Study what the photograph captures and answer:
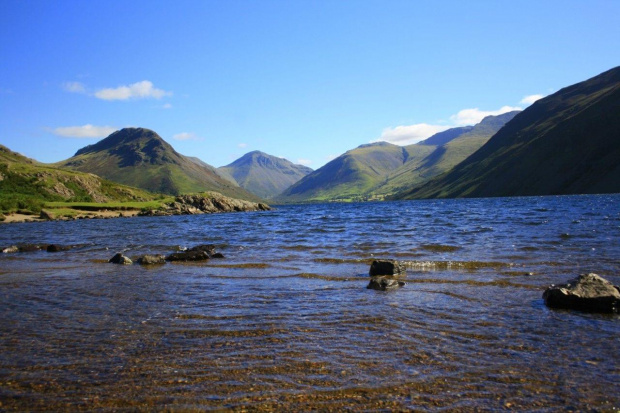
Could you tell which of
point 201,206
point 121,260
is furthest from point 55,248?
point 201,206

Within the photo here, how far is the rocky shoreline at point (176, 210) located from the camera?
101312 millimetres

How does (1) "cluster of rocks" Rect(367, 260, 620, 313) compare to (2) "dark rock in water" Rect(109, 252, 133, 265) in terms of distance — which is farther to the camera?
(2) "dark rock in water" Rect(109, 252, 133, 265)

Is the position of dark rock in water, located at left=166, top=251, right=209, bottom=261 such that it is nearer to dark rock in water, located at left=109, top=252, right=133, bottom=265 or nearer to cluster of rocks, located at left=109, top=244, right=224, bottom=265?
cluster of rocks, located at left=109, top=244, right=224, bottom=265

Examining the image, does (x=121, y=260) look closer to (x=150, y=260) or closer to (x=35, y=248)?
(x=150, y=260)

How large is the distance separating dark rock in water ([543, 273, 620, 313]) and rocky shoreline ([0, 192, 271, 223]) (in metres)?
113

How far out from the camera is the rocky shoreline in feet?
332

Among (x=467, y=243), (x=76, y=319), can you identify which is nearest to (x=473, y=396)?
(x=76, y=319)

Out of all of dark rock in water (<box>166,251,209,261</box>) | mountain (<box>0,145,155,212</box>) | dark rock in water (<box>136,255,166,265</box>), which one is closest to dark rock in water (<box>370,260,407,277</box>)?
dark rock in water (<box>166,251,209,261</box>)

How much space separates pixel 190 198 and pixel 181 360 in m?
157

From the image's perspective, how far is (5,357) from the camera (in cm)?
890

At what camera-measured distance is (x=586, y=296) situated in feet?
39.6

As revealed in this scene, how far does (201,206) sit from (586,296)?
517ft

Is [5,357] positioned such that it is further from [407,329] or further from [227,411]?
[407,329]

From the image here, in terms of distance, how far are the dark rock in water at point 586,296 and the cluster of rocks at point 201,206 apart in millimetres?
130834
